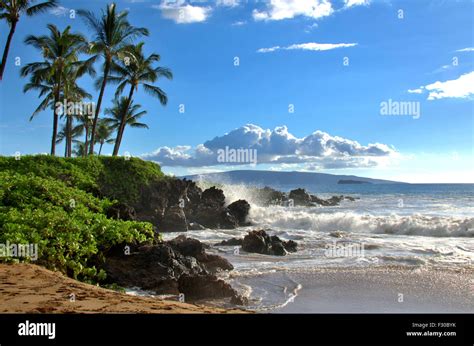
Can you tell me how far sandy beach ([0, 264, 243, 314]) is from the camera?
211 inches

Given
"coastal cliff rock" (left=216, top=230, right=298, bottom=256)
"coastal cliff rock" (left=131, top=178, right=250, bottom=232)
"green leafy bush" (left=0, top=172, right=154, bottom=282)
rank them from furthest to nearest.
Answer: "coastal cliff rock" (left=131, top=178, right=250, bottom=232), "coastal cliff rock" (left=216, top=230, right=298, bottom=256), "green leafy bush" (left=0, top=172, right=154, bottom=282)

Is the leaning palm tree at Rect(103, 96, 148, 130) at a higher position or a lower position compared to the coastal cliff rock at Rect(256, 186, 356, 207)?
higher

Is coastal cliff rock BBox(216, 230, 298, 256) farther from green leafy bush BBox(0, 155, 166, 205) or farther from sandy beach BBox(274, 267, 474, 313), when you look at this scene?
green leafy bush BBox(0, 155, 166, 205)

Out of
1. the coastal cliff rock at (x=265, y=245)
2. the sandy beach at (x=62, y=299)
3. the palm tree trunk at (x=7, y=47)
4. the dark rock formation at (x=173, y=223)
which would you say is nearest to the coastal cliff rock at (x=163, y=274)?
the sandy beach at (x=62, y=299)

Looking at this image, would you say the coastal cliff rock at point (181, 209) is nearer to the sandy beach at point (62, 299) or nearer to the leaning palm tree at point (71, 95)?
the leaning palm tree at point (71, 95)

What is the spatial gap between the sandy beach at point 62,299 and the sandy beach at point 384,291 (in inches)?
100

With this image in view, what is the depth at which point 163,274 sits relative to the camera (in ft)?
28.5

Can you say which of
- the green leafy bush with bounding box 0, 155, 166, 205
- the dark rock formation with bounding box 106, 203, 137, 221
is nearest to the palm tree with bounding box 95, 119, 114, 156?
the green leafy bush with bounding box 0, 155, 166, 205

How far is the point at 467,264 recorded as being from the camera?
12.2m

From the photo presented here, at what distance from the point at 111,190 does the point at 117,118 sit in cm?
2273

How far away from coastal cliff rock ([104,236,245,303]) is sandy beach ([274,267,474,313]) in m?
1.48

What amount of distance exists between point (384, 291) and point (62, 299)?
242 inches
